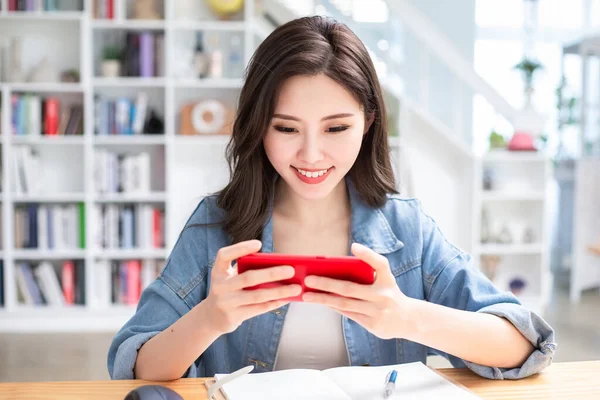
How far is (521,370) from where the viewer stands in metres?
1.16

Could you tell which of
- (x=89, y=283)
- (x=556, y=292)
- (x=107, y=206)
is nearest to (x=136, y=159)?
(x=107, y=206)

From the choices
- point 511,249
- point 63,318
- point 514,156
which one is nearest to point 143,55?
point 63,318

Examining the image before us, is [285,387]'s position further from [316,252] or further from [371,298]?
[316,252]

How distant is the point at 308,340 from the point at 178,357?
0.32 meters

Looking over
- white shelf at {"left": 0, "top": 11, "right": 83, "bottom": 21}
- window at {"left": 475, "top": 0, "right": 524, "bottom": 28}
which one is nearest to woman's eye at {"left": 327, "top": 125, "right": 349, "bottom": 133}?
white shelf at {"left": 0, "top": 11, "right": 83, "bottom": 21}

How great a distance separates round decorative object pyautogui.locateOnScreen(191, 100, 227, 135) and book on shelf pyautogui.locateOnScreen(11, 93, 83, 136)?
29.2 inches

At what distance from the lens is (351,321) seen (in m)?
1.34

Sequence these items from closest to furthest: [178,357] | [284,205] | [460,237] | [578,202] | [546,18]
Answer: [178,357] → [284,205] → [460,237] → [578,202] → [546,18]

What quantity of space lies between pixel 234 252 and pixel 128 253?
11.3ft

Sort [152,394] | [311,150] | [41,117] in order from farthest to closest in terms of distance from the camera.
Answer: [41,117] → [311,150] → [152,394]

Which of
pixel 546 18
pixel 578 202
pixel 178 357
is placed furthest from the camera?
pixel 546 18

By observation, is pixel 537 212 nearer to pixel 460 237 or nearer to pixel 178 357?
pixel 460 237

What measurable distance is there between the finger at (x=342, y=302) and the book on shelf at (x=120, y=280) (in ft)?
→ 11.2

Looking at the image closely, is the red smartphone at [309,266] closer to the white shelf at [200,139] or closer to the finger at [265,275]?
the finger at [265,275]
